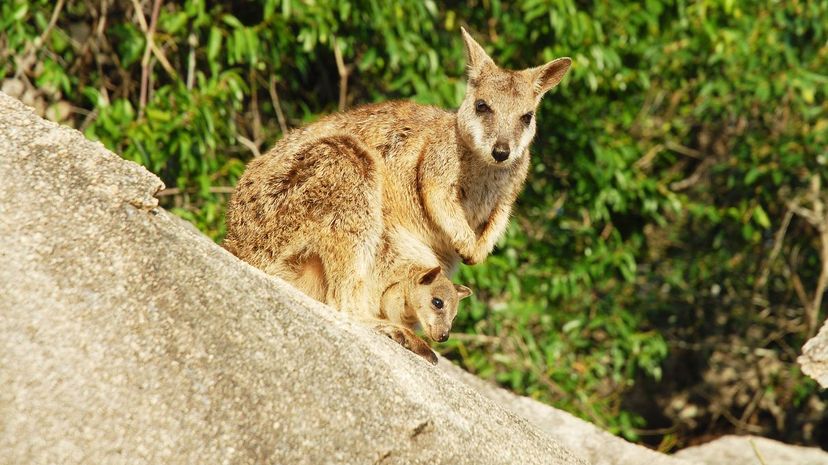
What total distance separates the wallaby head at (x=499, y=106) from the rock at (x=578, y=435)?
1.40m

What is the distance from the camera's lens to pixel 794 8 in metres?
10.8

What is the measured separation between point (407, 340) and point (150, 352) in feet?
6.02

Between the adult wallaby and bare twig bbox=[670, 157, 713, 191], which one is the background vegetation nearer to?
bare twig bbox=[670, 157, 713, 191]

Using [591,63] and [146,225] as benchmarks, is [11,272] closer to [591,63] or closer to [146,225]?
[146,225]

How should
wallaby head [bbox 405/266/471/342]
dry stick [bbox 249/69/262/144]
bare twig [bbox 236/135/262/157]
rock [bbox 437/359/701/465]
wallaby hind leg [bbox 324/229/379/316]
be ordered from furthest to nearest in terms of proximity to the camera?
dry stick [bbox 249/69/262/144] < bare twig [bbox 236/135/262/157] < rock [bbox 437/359/701/465] < wallaby head [bbox 405/266/471/342] < wallaby hind leg [bbox 324/229/379/316]

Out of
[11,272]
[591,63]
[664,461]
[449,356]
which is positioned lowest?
[449,356]

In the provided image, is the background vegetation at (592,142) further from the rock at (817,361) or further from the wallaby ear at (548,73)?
the rock at (817,361)

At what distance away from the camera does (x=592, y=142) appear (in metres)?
10.4

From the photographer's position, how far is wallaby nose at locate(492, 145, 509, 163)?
6.59 meters

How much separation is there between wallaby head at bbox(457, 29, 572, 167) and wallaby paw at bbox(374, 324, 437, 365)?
132cm

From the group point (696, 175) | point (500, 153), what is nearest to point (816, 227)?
point (696, 175)

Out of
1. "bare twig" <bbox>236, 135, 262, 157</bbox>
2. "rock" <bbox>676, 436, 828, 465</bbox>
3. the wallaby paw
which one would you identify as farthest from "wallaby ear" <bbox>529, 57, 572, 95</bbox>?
"bare twig" <bbox>236, 135, 262, 157</bbox>

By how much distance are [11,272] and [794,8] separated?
8.65 metres

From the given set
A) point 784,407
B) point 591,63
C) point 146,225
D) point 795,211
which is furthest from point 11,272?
point 784,407
